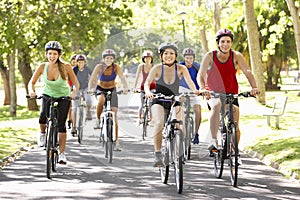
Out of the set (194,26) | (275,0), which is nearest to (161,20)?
(194,26)

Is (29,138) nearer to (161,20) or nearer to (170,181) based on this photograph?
(170,181)

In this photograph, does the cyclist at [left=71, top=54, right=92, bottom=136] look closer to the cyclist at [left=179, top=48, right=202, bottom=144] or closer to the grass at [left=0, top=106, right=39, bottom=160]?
the grass at [left=0, top=106, right=39, bottom=160]

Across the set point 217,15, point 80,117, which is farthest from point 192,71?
point 217,15

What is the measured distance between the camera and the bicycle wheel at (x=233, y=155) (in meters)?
8.51

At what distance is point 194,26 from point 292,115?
58.9 ft

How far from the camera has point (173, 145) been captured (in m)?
8.52

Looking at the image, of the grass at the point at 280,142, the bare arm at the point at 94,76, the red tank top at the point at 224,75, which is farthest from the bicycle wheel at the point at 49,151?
the grass at the point at 280,142

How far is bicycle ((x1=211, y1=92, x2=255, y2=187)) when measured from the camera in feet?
28.1

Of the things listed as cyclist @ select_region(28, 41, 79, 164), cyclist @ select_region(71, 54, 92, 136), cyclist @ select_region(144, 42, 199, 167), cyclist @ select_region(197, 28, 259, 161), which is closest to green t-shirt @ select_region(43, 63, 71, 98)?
cyclist @ select_region(28, 41, 79, 164)

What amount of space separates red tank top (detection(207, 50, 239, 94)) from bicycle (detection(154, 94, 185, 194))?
0.78 meters

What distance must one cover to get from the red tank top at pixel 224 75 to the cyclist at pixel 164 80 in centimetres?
39

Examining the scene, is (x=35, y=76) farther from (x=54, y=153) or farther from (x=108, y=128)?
(x=108, y=128)

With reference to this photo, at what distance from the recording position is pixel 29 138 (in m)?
16.3

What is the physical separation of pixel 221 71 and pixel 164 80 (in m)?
0.86
